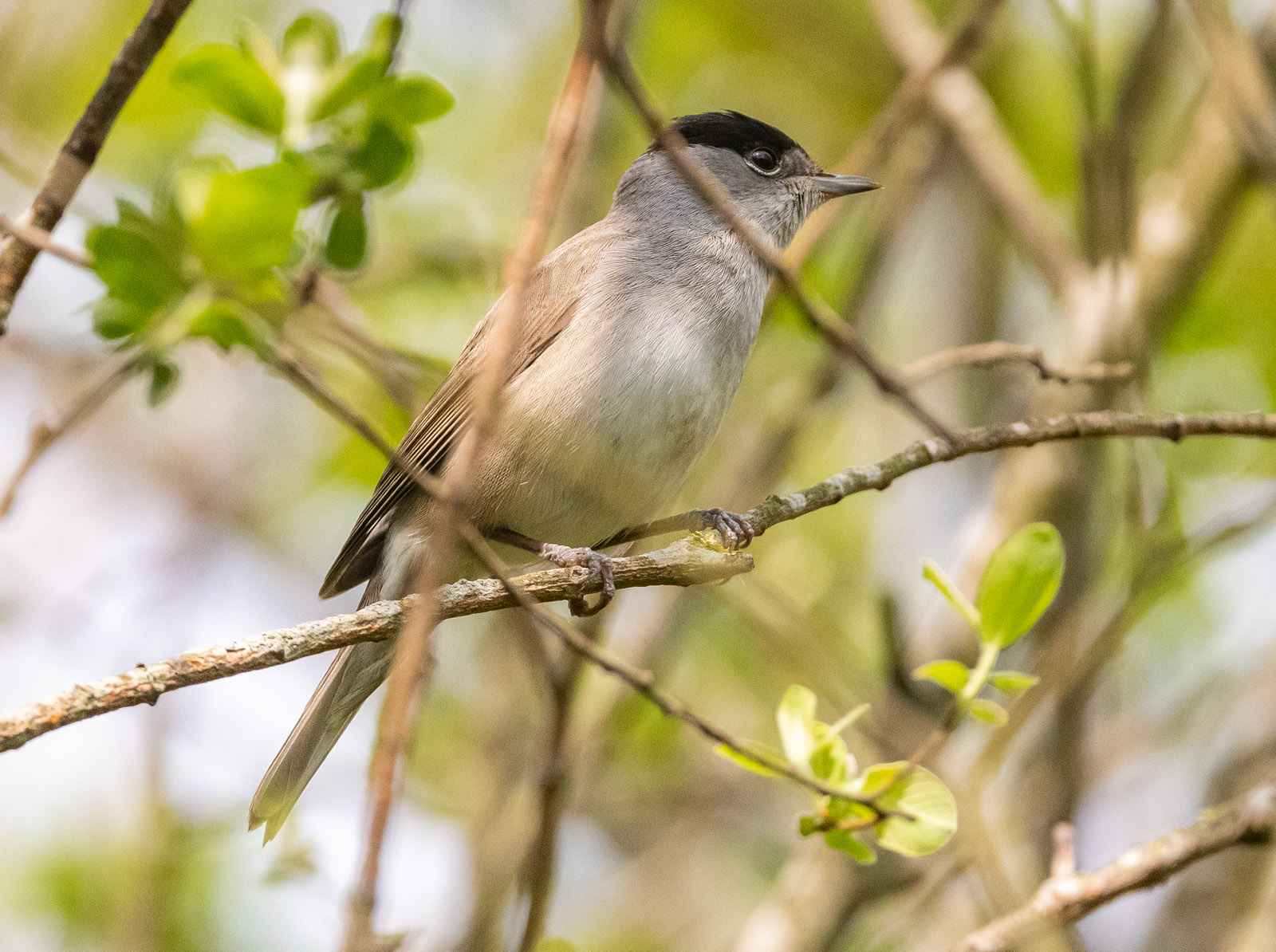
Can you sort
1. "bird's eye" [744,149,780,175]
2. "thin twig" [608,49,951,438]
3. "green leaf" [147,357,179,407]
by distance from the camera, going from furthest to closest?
"bird's eye" [744,149,780,175]
"green leaf" [147,357,179,407]
"thin twig" [608,49,951,438]

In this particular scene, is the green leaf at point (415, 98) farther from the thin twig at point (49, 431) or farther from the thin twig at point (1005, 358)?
the thin twig at point (1005, 358)

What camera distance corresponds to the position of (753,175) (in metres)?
4.66

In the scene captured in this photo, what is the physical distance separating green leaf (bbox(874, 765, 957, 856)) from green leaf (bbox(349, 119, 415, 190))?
1.70 m

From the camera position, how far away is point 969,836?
3.28 metres

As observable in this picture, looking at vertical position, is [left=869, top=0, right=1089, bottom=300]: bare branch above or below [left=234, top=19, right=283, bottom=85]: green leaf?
above

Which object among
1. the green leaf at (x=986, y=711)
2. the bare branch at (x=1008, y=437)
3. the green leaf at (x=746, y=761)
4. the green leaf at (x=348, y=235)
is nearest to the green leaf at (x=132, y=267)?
the green leaf at (x=348, y=235)

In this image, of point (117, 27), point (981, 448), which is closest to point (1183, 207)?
point (981, 448)

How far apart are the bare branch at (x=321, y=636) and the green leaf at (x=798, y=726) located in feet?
1.40

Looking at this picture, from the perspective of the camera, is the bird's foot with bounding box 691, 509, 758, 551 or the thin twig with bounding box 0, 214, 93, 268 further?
the bird's foot with bounding box 691, 509, 758, 551

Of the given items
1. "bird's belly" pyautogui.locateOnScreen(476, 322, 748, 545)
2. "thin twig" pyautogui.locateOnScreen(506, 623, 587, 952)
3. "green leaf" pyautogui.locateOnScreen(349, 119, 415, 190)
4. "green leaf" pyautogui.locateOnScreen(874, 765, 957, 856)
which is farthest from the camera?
"bird's belly" pyautogui.locateOnScreen(476, 322, 748, 545)

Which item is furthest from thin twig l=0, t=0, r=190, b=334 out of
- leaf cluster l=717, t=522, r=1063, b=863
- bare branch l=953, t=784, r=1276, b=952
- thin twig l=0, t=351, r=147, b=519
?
bare branch l=953, t=784, r=1276, b=952

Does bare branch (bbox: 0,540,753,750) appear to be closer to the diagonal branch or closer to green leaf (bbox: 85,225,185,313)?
the diagonal branch

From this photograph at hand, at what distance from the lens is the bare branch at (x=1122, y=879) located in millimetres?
2600

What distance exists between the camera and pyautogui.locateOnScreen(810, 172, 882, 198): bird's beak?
4.38 m
